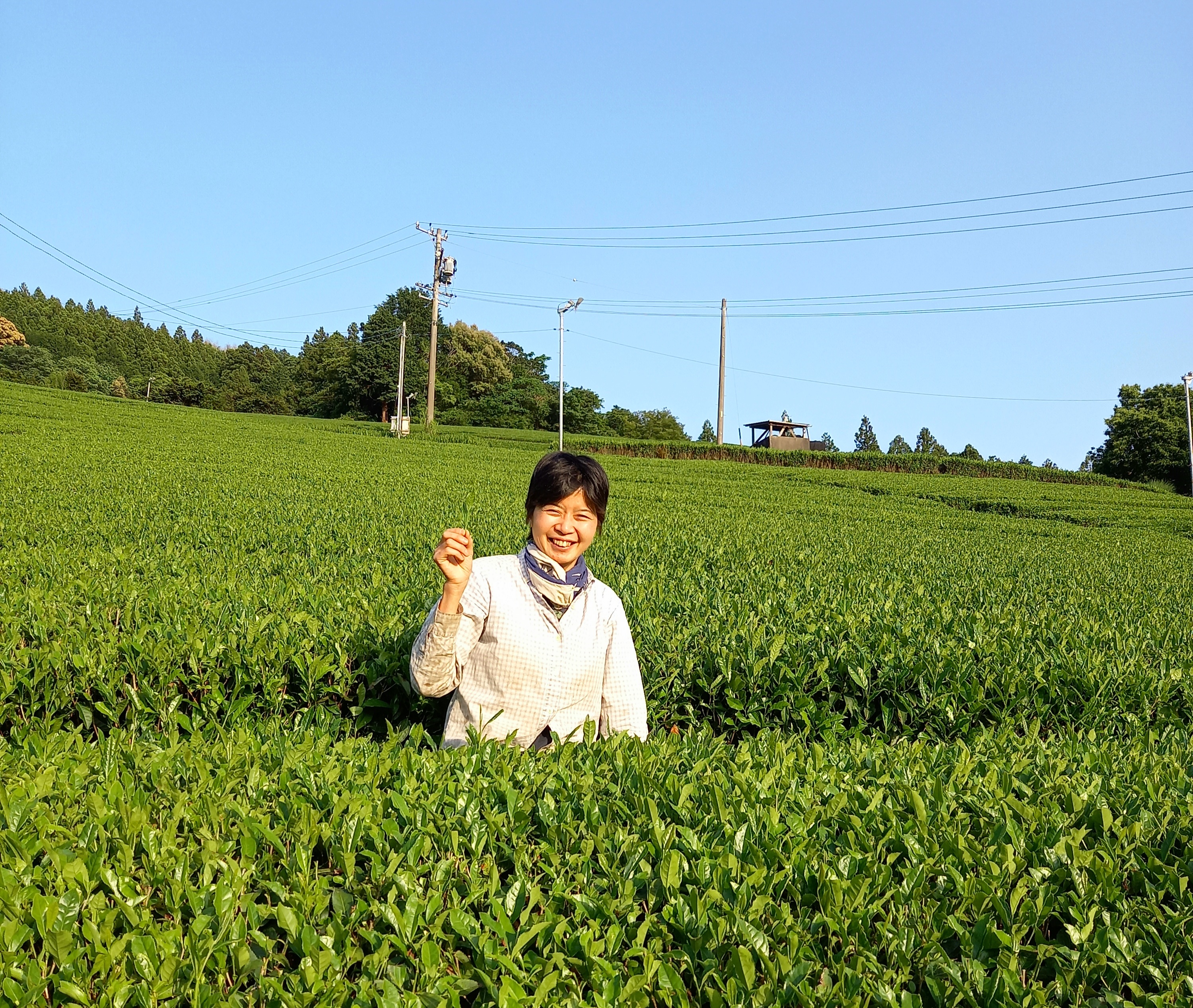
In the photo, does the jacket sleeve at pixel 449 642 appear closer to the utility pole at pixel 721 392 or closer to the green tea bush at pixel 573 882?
the green tea bush at pixel 573 882

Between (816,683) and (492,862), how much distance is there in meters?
3.26

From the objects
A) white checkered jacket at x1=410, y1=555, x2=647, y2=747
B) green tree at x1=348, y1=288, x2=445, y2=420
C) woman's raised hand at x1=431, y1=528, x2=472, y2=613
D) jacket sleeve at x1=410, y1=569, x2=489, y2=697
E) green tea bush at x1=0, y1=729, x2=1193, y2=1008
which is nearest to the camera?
green tea bush at x1=0, y1=729, x2=1193, y2=1008

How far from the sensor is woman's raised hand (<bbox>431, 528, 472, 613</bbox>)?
121 inches

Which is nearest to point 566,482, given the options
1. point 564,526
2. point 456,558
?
point 564,526

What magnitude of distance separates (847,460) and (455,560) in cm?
4824

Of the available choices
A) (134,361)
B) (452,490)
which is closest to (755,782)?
(452,490)

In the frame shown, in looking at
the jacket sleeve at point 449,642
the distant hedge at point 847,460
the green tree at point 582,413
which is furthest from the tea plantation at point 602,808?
the green tree at point 582,413

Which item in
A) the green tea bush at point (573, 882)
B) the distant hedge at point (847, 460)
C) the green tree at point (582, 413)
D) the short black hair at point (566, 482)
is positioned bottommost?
the green tea bush at point (573, 882)

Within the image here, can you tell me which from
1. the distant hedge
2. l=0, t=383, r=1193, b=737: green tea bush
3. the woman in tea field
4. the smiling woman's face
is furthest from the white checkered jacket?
the distant hedge

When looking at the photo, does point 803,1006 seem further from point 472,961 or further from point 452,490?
point 452,490

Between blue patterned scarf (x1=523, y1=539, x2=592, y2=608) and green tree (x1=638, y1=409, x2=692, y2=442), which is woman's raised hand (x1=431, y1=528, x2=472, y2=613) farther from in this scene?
green tree (x1=638, y1=409, x2=692, y2=442)

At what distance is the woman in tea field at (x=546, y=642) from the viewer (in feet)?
11.2

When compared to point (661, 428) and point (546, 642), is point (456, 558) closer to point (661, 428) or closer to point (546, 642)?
point (546, 642)

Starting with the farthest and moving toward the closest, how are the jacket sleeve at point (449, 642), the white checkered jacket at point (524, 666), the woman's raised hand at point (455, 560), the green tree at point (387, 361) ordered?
1. the green tree at point (387, 361)
2. the white checkered jacket at point (524, 666)
3. the jacket sleeve at point (449, 642)
4. the woman's raised hand at point (455, 560)
